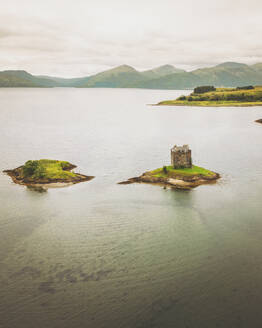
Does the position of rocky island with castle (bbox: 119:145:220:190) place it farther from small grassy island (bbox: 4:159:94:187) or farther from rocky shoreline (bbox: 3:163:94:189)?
small grassy island (bbox: 4:159:94:187)

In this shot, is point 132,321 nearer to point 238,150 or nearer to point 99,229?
point 99,229

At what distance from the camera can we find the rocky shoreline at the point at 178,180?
61938 mm

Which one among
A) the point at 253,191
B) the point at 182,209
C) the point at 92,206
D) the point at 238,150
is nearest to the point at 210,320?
the point at 182,209

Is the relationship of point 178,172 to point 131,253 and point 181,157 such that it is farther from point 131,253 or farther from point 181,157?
point 131,253

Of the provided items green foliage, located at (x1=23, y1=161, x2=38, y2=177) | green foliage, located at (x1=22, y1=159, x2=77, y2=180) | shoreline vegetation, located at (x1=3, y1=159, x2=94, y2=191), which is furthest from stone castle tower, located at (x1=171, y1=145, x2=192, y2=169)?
green foliage, located at (x1=23, y1=161, x2=38, y2=177)

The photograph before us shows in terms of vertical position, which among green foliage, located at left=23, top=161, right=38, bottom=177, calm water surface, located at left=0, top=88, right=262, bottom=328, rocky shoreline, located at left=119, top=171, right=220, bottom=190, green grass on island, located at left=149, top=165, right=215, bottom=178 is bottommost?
calm water surface, located at left=0, top=88, right=262, bottom=328

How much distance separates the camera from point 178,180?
2500 inches

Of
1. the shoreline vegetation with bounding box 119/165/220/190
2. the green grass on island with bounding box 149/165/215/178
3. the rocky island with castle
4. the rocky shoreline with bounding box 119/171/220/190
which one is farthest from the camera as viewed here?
the green grass on island with bounding box 149/165/215/178

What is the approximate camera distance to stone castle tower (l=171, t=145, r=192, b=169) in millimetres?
65312

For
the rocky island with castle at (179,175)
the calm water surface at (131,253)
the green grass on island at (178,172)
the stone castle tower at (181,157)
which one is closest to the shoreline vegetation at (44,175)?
the calm water surface at (131,253)

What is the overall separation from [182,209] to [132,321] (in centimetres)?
2713

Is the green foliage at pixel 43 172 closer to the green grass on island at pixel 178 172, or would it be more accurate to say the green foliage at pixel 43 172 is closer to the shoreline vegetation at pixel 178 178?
the shoreline vegetation at pixel 178 178

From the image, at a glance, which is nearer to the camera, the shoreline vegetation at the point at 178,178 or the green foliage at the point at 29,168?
the shoreline vegetation at the point at 178,178

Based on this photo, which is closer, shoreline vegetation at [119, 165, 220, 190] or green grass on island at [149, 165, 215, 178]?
shoreline vegetation at [119, 165, 220, 190]
